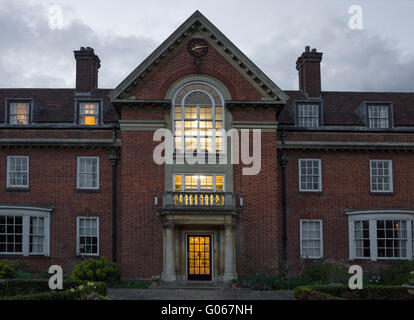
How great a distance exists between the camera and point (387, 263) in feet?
86.1

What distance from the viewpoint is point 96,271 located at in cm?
2359

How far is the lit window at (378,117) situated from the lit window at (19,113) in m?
20.9

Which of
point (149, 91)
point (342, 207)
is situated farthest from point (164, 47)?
point (342, 207)

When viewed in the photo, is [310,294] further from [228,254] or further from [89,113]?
[89,113]

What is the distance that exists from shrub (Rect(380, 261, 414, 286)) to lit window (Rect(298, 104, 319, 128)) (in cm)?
929

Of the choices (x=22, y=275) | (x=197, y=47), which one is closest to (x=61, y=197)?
(x=22, y=275)

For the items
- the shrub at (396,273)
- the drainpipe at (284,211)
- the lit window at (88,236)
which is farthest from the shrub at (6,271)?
the shrub at (396,273)

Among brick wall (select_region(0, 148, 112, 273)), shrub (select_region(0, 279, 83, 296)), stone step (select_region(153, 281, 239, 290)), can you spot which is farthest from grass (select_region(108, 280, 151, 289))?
shrub (select_region(0, 279, 83, 296))

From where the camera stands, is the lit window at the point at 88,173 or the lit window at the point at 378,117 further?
the lit window at the point at 378,117

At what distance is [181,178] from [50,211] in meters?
7.70

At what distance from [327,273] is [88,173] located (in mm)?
14292

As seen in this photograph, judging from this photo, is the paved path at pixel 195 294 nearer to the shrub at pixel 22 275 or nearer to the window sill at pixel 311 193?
the shrub at pixel 22 275


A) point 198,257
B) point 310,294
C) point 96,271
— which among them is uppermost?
point 198,257

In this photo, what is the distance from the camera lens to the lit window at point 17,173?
2697cm
